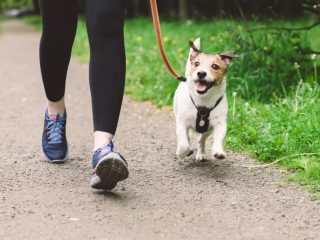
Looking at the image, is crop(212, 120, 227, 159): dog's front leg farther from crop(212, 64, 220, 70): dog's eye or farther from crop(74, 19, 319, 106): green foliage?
crop(74, 19, 319, 106): green foliage

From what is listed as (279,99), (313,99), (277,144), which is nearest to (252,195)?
(277,144)

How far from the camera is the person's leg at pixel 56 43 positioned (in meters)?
3.34

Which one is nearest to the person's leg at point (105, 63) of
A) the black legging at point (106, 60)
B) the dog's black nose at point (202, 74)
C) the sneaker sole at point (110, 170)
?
the black legging at point (106, 60)

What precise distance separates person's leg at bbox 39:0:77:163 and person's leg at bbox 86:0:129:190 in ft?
1.22

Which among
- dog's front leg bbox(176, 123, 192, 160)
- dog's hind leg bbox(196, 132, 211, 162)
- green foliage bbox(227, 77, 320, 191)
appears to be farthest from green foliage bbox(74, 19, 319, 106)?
dog's front leg bbox(176, 123, 192, 160)

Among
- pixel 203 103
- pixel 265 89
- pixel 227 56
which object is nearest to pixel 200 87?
pixel 203 103

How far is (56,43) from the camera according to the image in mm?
3482

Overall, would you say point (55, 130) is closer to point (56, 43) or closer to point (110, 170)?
point (56, 43)

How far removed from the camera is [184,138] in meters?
3.69

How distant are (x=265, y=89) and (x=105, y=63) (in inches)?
126

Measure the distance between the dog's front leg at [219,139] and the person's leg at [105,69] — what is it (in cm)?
77

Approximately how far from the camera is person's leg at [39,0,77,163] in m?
3.35

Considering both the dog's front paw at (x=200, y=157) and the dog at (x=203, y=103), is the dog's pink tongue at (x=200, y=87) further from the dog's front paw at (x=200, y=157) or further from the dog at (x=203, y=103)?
the dog's front paw at (x=200, y=157)

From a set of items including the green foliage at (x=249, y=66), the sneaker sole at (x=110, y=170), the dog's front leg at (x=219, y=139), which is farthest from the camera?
the green foliage at (x=249, y=66)
